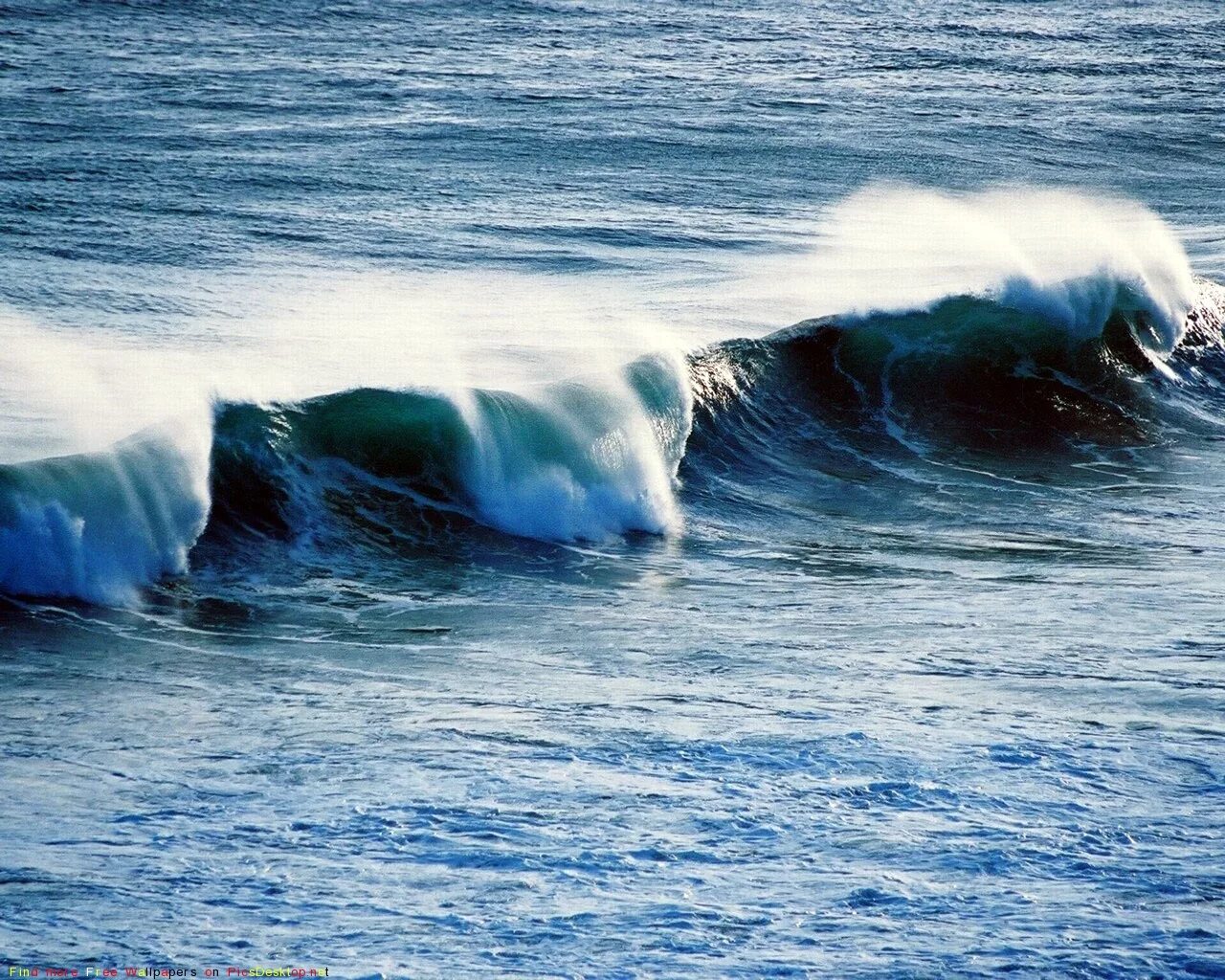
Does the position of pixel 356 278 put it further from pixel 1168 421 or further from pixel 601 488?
pixel 1168 421

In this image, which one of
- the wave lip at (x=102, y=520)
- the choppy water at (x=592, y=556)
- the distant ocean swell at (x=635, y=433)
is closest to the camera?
the choppy water at (x=592, y=556)

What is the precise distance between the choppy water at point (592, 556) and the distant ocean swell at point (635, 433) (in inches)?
1.3

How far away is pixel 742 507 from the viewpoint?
880 cm

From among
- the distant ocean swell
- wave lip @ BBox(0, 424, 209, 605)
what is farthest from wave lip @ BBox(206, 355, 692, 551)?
wave lip @ BBox(0, 424, 209, 605)

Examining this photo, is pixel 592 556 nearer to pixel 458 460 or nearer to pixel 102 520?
pixel 458 460

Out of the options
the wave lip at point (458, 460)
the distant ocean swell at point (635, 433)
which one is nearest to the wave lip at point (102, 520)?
the distant ocean swell at point (635, 433)

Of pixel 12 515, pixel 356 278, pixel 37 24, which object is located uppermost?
pixel 37 24

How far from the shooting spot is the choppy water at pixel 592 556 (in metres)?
4.02

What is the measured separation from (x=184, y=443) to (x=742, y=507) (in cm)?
304

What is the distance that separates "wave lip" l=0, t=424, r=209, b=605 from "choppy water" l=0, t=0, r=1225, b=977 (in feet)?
0.07

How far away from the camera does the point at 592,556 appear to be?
7656mm

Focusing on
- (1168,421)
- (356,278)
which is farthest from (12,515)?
(1168,421)

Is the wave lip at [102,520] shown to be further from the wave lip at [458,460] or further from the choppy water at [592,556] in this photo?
the wave lip at [458,460]

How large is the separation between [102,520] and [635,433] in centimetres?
317
